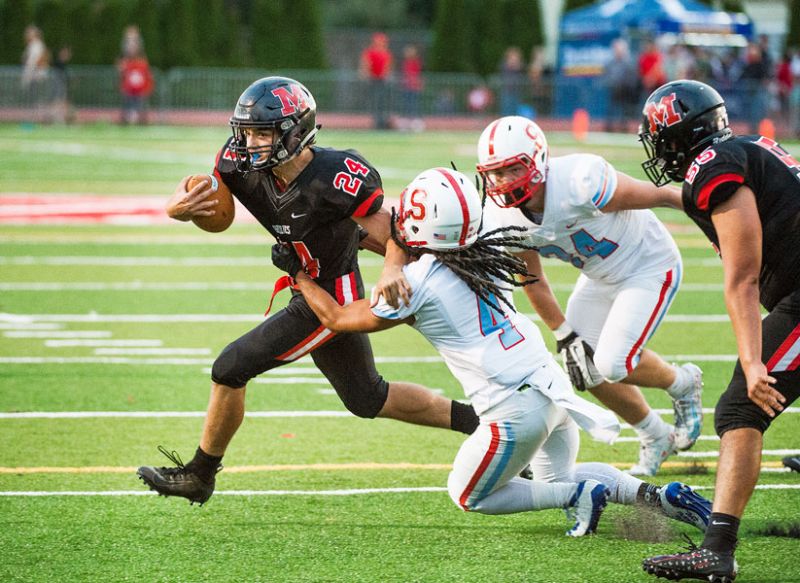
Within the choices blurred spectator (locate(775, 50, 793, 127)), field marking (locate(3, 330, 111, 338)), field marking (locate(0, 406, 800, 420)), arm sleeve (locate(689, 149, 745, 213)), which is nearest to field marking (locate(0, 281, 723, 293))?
field marking (locate(3, 330, 111, 338))

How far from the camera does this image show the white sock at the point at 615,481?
Answer: 5.04m

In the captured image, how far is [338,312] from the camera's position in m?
5.12

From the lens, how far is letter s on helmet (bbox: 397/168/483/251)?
→ 4762 millimetres

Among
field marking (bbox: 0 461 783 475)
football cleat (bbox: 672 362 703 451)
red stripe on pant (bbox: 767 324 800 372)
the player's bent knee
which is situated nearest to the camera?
red stripe on pant (bbox: 767 324 800 372)

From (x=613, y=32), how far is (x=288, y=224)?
28495mm

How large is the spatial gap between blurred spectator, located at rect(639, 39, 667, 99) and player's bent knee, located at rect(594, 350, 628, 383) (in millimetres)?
23480

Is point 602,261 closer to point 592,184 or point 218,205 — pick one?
point 592,184

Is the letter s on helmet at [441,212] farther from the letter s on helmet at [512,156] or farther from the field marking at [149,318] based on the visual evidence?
the field marking at [149,318]

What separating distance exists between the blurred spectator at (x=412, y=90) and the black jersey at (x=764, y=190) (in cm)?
2776

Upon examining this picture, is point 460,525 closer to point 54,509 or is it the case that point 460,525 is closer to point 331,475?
point 331,475

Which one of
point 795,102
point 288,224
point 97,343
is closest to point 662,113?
point 288,224

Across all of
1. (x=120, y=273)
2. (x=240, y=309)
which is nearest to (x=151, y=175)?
(x=120, y=273)

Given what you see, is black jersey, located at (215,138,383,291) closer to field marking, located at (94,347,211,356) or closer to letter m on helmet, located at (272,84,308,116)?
letter m on helmet, located at (272,84,308,116)

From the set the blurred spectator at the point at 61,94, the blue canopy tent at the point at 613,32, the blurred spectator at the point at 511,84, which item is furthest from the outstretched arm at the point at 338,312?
the blurred spectator at the point at 511,84
